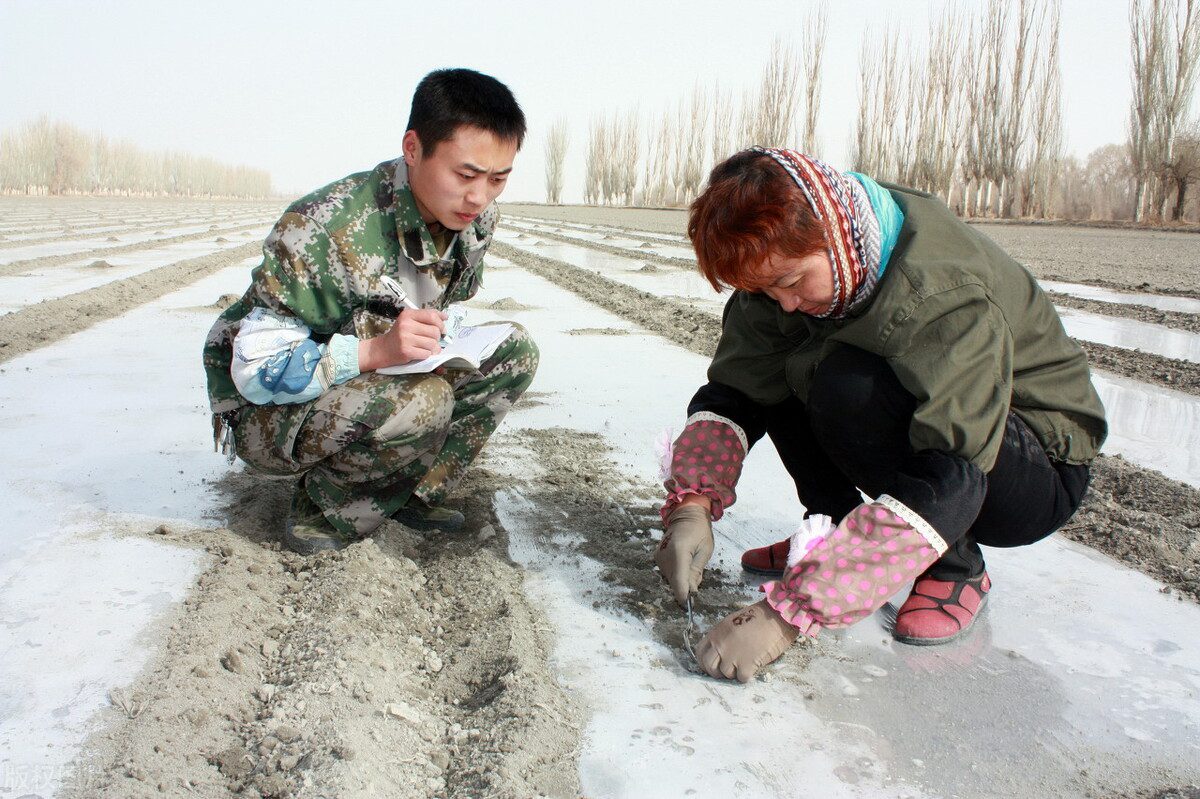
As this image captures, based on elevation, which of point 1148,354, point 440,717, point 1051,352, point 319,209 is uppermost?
point 319,209

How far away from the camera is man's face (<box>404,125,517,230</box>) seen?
184 centimetres

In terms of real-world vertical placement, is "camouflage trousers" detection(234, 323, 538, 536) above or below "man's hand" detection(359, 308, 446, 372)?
below

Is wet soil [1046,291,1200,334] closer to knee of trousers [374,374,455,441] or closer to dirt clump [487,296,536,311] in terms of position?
dirt clump [487,296,536,311]

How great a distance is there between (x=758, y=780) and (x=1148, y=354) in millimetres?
3853

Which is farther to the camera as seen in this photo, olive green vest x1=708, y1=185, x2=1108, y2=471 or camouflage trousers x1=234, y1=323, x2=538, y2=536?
camouflage trousers x1=234, y1=323, x2=538, y2=536

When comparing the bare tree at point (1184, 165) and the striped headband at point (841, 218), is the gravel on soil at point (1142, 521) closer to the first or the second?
the striped headband at point (841, 218)

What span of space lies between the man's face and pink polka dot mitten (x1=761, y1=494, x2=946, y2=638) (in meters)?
0.96

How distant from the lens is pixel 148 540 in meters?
2.04

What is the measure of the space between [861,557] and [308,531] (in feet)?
3.93

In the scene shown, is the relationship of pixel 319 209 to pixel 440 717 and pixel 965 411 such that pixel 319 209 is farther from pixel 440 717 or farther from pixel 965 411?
pixel 965 411

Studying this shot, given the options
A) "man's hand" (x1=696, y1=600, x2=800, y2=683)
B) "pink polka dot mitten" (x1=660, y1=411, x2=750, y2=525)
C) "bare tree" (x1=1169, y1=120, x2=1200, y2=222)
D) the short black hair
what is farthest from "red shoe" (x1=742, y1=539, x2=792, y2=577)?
"bare tree" (x1=1169, y1=120, x2=1200, y2=222)

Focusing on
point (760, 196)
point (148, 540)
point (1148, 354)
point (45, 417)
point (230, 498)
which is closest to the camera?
point (760, 196)

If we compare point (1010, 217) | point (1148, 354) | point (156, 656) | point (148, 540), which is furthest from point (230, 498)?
point (1010, 217)

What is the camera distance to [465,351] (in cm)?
190
